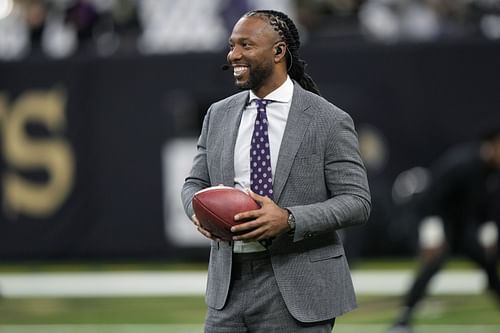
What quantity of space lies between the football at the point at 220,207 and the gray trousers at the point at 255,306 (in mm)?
186

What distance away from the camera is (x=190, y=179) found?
14.7 feet

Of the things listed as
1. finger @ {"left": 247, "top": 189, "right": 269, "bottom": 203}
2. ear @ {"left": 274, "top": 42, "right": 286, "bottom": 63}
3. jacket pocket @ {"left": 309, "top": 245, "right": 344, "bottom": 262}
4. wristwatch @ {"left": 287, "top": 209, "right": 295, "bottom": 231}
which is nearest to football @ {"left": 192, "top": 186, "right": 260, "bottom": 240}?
finger @ {"left": 247, "top": 189, "right": 269, "bottom": 203}

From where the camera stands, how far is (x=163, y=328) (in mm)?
9031

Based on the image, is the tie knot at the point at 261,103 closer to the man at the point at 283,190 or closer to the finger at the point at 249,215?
the man at the point at 283,190

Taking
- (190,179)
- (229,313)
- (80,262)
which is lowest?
(80,262)

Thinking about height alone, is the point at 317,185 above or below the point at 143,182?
above

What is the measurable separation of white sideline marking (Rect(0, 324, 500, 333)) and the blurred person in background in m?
0.38

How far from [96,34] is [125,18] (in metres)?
0.42

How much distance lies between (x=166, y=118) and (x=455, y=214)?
19.4 feet

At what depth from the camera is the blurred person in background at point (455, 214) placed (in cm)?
830

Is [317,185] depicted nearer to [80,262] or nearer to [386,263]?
[386,263]

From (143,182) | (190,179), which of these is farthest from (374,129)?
(190,179)

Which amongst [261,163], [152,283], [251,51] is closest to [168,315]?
[152,283]

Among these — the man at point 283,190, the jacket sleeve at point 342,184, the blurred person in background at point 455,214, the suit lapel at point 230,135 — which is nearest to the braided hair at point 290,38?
the man at point 283,190
